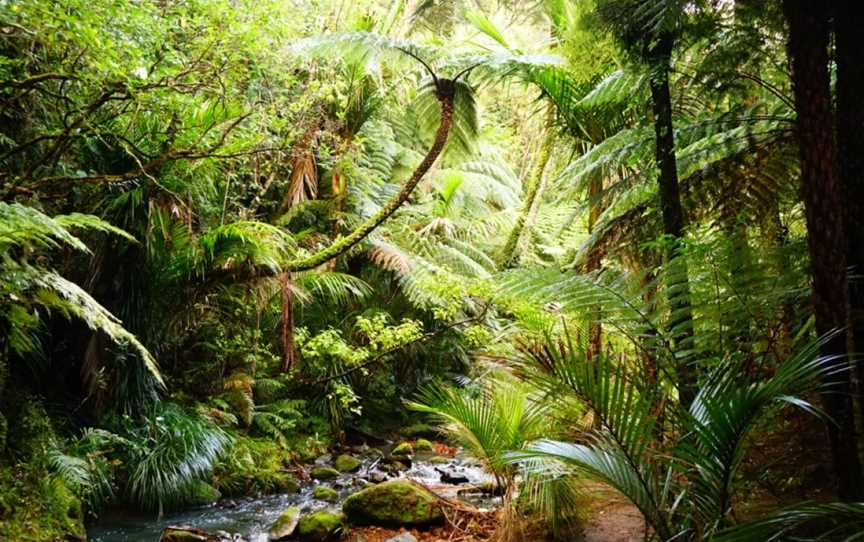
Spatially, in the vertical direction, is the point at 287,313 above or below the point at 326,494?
above

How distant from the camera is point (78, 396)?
19.6 ft

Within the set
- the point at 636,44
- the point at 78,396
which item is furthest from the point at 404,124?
the point at 636,44

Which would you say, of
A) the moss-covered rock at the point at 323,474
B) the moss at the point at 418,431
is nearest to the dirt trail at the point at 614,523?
the moss-covered rock at the point at 323,474

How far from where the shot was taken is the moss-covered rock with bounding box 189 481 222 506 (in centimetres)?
608

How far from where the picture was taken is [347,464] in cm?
797

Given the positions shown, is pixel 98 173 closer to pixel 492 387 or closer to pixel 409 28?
pixel 492 387

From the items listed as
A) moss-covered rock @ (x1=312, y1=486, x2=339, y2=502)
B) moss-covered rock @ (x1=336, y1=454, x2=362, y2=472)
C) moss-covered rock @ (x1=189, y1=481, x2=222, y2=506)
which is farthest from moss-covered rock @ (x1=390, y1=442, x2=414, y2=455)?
moss-covered rock @ (x1=189, y1=481, x2=222, y2=506)

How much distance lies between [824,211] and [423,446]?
8104 millimetres

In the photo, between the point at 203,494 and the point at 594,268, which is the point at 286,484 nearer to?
the point at 203,494

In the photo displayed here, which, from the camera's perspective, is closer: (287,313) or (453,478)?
(287,313)

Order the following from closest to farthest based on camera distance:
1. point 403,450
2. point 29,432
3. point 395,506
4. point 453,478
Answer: point 29,432 < point 395,506 < point 453,478 < point 403,450

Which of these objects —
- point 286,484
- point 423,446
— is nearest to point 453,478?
point 286,484

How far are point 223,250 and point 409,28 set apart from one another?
510 cm

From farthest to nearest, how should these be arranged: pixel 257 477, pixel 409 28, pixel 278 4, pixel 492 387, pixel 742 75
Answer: pixel 409 28 < pixel 257 477 < pixel 278 4 < pixel 492 387 < pixel 742 75
